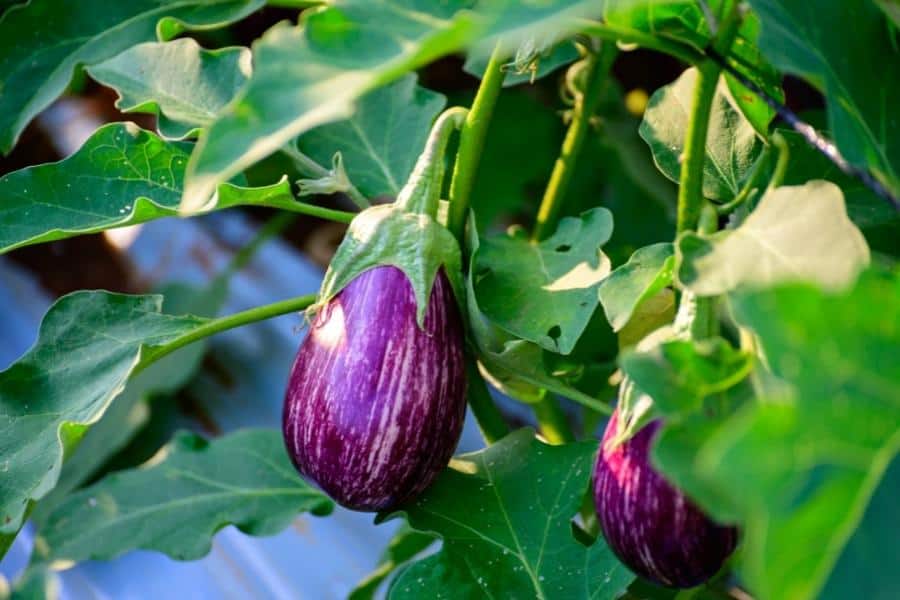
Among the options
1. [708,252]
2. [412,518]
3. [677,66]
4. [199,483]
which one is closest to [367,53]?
[708,252]

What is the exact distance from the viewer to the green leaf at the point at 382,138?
75 centimetres

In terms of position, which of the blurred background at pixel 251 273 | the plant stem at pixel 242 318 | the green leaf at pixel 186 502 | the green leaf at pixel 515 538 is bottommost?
the blurred background at pixel 251 273

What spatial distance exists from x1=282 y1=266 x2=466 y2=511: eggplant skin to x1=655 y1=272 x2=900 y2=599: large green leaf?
0.23 metres

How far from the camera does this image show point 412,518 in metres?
0.62

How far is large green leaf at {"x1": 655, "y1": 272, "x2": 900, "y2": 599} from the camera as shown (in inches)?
11.3

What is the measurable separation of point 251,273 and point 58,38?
69cm

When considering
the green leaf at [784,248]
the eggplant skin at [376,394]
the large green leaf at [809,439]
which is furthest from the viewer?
the eggplant skin at [376,394]

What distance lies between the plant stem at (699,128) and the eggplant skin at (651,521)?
0.10 m

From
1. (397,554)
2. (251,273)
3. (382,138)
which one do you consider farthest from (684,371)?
(251,273)

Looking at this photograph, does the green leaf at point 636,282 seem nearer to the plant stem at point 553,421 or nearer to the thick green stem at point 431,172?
the thick green stem at point 431,172

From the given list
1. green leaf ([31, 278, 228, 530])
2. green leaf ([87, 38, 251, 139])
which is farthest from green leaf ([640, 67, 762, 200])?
green leaf ([31, 278, 228, 530])

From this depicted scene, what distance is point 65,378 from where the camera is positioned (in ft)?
2.13

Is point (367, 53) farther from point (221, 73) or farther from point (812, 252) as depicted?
point (221, 73)

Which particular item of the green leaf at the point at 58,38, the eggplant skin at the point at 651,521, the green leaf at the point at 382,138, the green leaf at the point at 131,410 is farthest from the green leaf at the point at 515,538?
the green leaf at the point at 131,410
